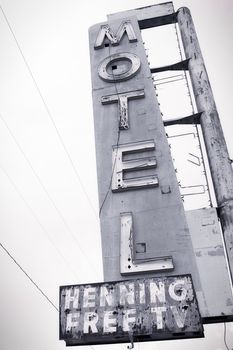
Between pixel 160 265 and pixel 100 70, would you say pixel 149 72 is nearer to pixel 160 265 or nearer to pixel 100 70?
pixel 100 70

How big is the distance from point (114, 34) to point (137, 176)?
5.09 metres

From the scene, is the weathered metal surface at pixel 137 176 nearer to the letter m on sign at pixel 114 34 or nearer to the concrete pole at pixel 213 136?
the letter m on sign at pixel 114 34

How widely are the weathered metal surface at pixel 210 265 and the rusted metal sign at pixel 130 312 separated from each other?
3.82 ft

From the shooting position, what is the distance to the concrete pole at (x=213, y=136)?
22.0 ft

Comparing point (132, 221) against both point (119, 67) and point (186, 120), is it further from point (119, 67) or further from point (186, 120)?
point (119, 67)

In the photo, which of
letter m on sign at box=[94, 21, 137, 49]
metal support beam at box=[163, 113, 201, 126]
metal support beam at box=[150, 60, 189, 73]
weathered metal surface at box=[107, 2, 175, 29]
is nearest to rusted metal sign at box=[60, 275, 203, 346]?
metal support beam at box=[163, 113, 201, 126]

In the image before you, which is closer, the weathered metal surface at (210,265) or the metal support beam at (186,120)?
the weathered metal surface at (210,265)

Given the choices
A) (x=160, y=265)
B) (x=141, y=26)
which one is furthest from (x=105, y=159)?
(x=141, y=26)

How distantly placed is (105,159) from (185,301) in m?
3.82

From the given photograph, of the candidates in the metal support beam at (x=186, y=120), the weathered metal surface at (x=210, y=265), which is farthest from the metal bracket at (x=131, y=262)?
the metal support beam at (x=186, y=120)

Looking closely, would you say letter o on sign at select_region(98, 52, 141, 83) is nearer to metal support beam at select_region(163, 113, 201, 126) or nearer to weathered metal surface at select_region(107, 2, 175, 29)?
weathered metal surface at select_region(107, 2, 175, 29)

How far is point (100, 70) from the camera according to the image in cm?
996

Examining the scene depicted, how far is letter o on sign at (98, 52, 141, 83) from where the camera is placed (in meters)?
9.67

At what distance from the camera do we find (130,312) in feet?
18.3
